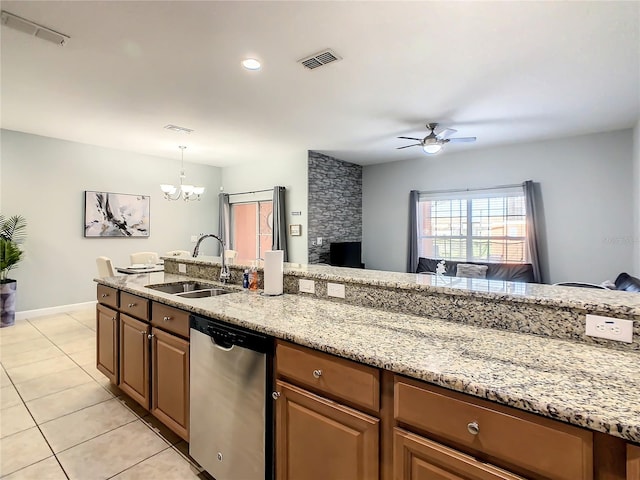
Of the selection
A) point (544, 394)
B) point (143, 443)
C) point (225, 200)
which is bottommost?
point (143, 443)

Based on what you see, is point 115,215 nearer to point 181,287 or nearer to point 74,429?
point 181,287

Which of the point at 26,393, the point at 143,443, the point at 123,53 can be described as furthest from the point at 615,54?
the point at 26,393

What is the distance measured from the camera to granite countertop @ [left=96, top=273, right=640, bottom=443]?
823mm

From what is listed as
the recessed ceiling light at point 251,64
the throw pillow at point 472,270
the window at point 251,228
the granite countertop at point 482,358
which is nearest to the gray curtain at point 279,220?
the window at point 251,228

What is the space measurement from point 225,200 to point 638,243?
682 centimetres

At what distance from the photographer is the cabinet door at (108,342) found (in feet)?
8.35

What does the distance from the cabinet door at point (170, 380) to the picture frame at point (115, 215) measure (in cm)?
432

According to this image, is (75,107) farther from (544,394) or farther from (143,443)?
(544,394)

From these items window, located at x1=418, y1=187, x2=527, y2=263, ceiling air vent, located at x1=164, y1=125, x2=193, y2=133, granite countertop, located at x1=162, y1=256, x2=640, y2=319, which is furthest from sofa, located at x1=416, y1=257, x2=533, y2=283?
ceiling air vent, located at x1=164, y1=125, x2=193, y2=133

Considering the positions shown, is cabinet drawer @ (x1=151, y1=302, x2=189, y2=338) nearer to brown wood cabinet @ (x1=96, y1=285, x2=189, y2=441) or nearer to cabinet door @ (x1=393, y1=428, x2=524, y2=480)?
brown wood cabinet @ (x1=96, y1=285, x2=189, y2=441)

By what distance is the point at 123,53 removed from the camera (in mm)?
2568

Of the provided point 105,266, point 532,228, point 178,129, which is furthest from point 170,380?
point 532,228

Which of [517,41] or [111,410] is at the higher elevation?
[517,41]

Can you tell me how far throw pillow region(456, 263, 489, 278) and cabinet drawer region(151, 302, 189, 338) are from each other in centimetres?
450
